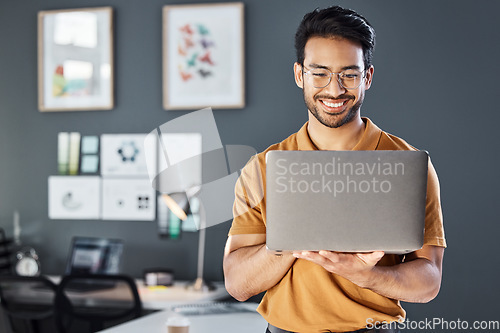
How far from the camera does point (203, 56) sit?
11.2ft

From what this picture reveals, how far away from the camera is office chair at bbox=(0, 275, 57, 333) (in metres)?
A: 2.78

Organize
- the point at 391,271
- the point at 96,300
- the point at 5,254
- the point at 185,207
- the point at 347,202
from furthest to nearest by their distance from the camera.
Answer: the point at 5,254
the point at 185,207
the point at 96,300
the point at 391,271
the point at 347,202

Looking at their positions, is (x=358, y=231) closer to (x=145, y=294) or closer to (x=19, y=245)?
(x=145, y=294)

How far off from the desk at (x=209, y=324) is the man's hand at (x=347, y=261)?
3.44 ft

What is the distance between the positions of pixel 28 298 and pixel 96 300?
32cm

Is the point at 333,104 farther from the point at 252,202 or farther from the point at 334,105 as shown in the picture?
the point at 252,202

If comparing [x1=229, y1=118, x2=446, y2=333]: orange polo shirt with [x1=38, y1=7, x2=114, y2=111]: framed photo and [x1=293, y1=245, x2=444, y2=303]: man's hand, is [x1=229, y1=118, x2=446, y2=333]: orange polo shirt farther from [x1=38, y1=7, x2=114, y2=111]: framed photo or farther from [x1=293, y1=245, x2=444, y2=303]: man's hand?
[x1=38, y1=7, x2=114, y2=111]: framed photo

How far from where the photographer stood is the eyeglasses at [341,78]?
132 cm

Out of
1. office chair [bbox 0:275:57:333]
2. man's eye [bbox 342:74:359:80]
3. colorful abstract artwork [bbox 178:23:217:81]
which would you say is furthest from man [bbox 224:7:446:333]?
colorful abstract artwork [bbox 178:23:217:81]

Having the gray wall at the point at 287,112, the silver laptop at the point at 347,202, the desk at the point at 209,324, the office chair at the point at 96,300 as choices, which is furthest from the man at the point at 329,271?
the gray wall at the point at 287,112

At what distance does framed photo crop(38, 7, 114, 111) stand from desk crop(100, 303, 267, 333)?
161 cm

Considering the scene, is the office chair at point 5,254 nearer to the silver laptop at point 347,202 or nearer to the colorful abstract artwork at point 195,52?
the colorful abstract artwork at point 195,52

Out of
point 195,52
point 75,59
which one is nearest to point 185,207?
point 195,52

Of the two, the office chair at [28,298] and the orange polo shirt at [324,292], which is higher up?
the orange polo shirt at [324,292]
